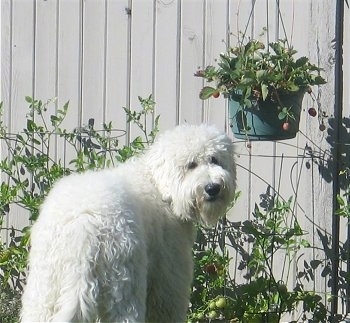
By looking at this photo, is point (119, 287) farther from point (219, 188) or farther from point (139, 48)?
point (139, 48)

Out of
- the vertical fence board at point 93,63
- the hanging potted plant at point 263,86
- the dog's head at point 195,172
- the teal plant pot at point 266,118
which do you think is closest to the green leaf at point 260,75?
the hanging potted plant at point 263,86

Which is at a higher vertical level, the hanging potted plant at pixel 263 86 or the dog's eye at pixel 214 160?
the hanging potted plant at pixel 263 86

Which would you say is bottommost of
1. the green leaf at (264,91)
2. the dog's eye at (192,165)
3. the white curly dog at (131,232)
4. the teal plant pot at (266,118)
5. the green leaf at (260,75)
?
the white curly dog at (131,232)

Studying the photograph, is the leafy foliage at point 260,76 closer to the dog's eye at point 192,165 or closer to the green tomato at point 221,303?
the dog's eye at point 192,165

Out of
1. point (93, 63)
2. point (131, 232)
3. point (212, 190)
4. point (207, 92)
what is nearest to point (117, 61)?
point (93, 63)

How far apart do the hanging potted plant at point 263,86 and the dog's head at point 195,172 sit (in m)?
0.58

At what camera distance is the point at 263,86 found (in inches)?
218

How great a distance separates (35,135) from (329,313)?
7.64ft

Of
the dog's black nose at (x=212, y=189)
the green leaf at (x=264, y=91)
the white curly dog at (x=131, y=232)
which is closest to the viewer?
the white curly dog at (x=131, y=232)

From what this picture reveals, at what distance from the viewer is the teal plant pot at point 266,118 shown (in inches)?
222

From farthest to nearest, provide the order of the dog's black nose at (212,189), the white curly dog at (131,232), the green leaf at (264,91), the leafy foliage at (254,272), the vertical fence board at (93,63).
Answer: the vertical fence board at (93,63), the leafy foliage at (254,272), the green leaf at (264,91), the dog's black nose at (212,189), the white curly dog at (131,232)

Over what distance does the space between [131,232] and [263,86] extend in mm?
1526

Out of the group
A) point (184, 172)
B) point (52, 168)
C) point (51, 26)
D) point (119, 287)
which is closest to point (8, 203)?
point (52, 168)

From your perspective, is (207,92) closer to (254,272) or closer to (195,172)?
(195,172)
